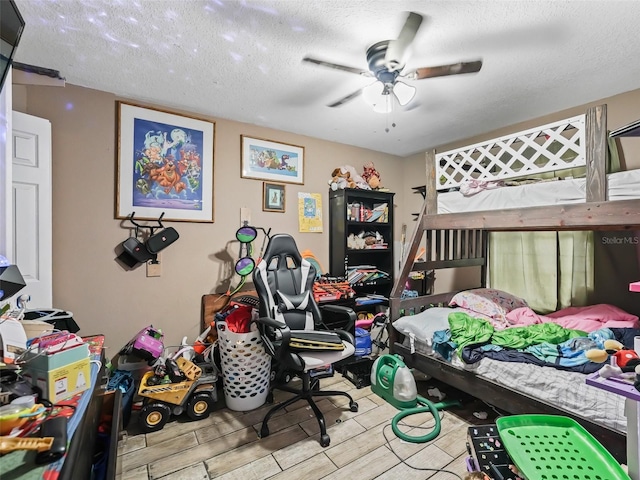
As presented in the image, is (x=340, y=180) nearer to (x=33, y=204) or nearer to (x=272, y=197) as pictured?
(x=272, y=197)

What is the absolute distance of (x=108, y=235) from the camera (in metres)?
2.27

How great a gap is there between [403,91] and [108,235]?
2.48 metres

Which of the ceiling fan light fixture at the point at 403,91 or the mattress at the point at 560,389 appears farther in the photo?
the ceiling fan light fixture at the point at 403,91

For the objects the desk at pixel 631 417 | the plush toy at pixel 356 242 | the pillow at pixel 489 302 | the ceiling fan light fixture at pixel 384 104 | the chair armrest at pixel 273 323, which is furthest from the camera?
the plush toy at pixel 356 242

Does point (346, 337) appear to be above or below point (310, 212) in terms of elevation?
below

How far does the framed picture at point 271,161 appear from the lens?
2869 millimetres

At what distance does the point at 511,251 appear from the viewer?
300 centimetres

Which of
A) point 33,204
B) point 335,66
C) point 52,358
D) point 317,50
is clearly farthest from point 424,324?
point 33,204

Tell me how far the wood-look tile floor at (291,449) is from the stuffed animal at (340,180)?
2.20 meters

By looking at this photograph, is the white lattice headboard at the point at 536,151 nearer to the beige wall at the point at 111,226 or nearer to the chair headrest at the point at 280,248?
the beige wall at the point at 111,226

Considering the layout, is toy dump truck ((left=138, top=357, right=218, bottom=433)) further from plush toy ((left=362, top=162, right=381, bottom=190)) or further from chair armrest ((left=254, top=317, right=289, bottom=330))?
plush toy ((left=362, top=162, right=381, bottom=190))

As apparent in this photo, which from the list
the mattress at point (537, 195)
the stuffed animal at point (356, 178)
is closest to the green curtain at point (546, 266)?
the mattress at point (537, 195)

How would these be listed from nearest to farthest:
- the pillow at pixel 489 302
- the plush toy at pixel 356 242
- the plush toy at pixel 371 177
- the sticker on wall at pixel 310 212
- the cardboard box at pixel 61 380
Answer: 1. the cardboard box at pixel 61 380
2. the pillow at pixel 489 302
3. the sticker on wall at pixel 310 212
4. the plush toy at pixel 356 242
5. the plush toy at pixel 371 177

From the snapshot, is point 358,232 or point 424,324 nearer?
point 424,324
